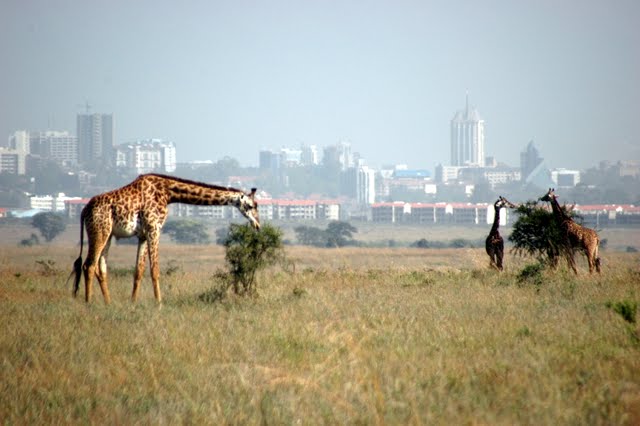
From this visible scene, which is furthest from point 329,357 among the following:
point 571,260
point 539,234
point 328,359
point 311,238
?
point 311,238

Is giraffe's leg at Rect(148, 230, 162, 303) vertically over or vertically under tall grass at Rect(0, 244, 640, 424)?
over

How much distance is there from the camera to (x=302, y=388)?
10375 millimetres

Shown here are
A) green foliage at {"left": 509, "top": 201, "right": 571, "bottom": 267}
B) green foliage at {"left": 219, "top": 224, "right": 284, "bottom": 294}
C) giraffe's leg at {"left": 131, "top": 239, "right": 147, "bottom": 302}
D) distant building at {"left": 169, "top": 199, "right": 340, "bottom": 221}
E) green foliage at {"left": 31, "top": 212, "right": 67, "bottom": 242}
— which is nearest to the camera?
giraffe's leg at {"left": 131, "top": 239, "right": 147, "bottom": 302}

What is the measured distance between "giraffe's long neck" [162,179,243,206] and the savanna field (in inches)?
71.5

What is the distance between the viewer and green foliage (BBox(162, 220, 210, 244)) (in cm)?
10662

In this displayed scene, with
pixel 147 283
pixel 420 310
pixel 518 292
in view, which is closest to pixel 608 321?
pixel 420 310

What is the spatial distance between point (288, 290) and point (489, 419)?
12.6 m

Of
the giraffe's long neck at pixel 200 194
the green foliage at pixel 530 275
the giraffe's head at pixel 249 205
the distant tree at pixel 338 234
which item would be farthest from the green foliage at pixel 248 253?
the distant tree at pixel 338 234

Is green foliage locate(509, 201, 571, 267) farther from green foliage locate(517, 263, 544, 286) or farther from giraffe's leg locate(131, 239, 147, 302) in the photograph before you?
giraffe's leg locate(131, 239, 147, 302)

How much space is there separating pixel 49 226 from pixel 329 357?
10030 cm

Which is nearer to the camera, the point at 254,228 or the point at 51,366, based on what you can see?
the point at 51,366

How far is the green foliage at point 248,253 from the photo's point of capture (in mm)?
19609

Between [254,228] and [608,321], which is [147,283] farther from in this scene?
[608,321]

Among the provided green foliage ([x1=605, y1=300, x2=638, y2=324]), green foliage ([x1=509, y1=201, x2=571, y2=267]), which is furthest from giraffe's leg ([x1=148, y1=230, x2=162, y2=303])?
green foliage ([x1=509, y1=201, x2=571, y2=267])
